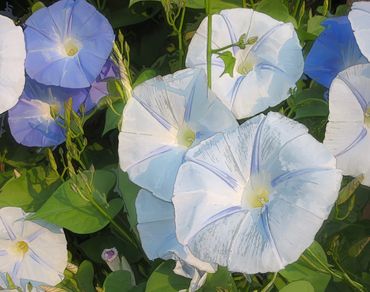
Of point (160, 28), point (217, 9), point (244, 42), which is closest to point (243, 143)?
point (244, 42)

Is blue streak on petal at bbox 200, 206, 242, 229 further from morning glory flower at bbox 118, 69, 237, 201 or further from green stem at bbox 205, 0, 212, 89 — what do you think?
green stem at bbox 205, 0, 212, 89

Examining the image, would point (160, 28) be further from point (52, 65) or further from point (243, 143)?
point (243, 143)

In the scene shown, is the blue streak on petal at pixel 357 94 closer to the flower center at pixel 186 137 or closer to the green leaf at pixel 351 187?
the green leaf at pixel 351 187

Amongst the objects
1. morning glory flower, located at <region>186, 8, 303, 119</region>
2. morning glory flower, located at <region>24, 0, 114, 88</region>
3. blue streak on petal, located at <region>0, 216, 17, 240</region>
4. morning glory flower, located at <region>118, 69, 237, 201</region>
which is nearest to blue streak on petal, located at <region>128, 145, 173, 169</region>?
morning glory flower, located at <region>118, 69, 237, 201</region>

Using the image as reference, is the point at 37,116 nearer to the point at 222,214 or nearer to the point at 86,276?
the point at 86,276

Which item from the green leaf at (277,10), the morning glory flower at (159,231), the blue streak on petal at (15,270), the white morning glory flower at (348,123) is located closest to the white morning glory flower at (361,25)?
the white morning glory flower at (348,123)
